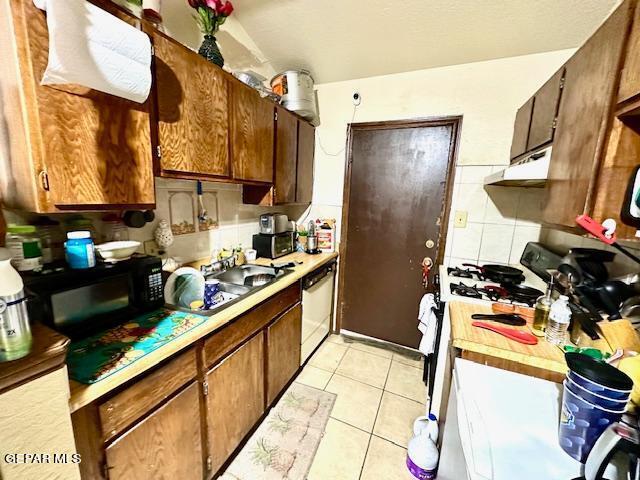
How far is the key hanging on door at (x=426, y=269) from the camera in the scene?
7.14 feet

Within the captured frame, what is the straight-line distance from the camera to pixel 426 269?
86.1 inches

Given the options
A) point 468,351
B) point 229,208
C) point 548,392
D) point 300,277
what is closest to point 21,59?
point 229,208

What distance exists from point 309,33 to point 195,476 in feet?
8.70

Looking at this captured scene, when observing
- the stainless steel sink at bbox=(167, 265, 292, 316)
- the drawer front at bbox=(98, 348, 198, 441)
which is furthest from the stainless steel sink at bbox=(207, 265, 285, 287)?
the drawer front at bbox=(98, 348, 198, 441)

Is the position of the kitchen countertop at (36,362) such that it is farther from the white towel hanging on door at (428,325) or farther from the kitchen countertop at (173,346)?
the white towel hanging on door at (428,325)

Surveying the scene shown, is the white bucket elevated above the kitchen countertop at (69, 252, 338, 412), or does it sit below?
above

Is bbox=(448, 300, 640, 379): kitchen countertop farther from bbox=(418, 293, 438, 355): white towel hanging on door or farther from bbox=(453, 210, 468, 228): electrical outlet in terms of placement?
bbox=(453, 210, 468, 228): electrical outlet

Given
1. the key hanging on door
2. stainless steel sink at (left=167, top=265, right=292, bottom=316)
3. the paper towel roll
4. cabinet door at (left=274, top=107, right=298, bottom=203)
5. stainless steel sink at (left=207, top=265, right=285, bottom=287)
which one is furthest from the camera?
the key hanging on door

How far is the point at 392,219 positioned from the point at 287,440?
1755 millimetres

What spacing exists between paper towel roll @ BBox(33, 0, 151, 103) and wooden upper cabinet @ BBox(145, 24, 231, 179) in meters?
0.23

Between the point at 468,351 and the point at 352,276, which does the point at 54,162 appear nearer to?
the point at 468,351

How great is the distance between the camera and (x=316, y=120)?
7.90 ft

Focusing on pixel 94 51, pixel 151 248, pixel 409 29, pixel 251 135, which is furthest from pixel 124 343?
pixel 409 29

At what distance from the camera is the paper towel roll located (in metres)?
0.68
